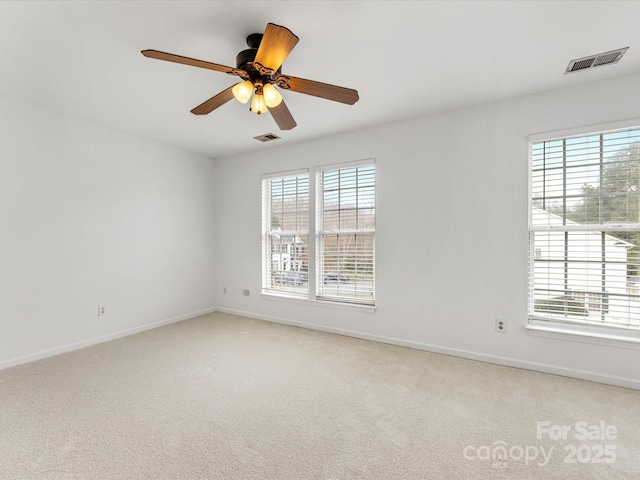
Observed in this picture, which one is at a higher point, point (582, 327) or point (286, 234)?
point (286, 234)

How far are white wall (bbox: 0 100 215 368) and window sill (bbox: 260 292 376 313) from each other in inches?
49.9

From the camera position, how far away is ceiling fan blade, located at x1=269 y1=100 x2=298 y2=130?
2.36 metres

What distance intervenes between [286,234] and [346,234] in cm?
99

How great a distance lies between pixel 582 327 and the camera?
2.79 metres

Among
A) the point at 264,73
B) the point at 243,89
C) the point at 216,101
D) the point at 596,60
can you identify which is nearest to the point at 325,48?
the point at 264,73

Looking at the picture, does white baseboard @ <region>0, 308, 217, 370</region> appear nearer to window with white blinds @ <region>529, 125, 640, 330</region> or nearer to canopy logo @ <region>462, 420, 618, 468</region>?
canopy logo @ <region>462, 420, 618, 468</region>

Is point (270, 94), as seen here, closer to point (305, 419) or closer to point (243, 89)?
point (243, 89)

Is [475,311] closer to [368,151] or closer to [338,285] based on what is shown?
[338,285]

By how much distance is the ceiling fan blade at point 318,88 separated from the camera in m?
2.05

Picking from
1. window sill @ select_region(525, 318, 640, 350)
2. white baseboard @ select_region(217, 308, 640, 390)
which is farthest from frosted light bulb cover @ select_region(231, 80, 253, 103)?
window sill @ select_region(525, 318, 640, 350)

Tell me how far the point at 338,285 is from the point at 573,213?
2543 millimetres

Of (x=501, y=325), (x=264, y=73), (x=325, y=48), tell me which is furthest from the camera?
(x=501, y=325)

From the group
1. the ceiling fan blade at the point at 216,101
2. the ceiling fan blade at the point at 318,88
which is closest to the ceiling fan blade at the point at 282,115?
the ceiling fan blade at the point at 318,88

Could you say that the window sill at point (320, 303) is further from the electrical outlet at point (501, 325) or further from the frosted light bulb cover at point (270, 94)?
the frosted light bulb cover at point (270, 94)
